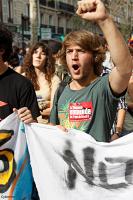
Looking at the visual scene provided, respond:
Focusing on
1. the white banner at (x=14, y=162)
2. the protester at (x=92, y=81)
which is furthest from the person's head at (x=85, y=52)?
the white banner at (x=14, y=162)

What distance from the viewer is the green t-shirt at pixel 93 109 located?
3.13 m

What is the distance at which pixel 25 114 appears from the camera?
3.25 meters

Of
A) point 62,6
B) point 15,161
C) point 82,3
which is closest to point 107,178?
point 15,161

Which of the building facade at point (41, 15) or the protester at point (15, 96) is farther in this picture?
the building facade at point (41, 15)

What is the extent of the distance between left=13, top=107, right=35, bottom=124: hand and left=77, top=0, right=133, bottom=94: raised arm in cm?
69

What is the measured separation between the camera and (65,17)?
69375mm

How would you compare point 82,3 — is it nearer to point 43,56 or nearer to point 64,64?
point 64,64

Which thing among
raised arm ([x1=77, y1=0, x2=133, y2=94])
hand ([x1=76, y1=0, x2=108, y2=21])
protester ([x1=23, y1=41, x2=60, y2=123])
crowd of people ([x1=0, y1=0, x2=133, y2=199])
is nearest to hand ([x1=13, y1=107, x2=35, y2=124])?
crowd of people ([x1=0, y1=0, x2=133, y2=199])

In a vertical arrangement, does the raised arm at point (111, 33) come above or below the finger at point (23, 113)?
above

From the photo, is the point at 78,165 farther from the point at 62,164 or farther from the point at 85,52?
the point at 85,52

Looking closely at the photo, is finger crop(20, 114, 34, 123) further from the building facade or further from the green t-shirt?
the building facade

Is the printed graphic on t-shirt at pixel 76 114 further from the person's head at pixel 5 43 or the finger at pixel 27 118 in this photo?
the person's head at pixel 5 43

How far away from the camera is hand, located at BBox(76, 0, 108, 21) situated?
271 centimetres

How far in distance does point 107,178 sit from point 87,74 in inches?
27.0
